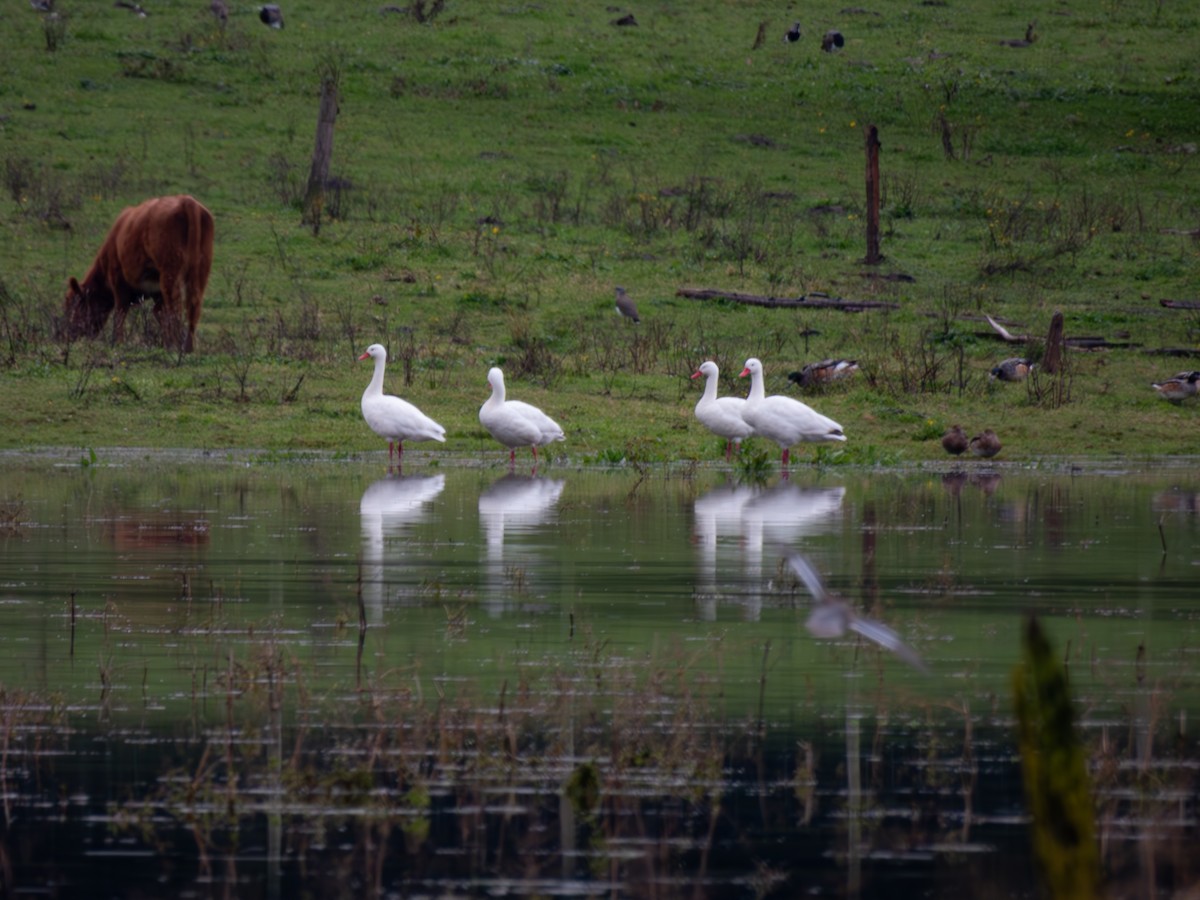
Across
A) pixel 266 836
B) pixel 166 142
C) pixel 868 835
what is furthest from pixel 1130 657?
pixel 166 142

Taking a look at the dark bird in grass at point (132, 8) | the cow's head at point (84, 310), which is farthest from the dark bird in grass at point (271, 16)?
the cow's head at point (84, 310)

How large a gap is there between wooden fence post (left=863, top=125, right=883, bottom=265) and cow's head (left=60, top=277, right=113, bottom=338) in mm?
11878

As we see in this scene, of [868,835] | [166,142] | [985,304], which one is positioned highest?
[166,142]

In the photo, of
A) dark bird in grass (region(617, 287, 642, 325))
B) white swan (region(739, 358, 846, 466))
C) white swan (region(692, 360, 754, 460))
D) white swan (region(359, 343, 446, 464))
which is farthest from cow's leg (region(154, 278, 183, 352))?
white swan (region(739, 358, 846, 466))

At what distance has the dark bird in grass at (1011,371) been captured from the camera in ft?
75.4

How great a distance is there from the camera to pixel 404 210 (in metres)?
31.9

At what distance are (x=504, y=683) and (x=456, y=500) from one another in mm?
8394

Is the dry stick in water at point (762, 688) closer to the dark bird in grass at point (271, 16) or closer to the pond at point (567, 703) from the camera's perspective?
the pond at point (567, 703)

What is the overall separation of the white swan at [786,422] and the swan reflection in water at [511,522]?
2.61 m

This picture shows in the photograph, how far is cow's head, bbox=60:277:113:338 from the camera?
24.2 m

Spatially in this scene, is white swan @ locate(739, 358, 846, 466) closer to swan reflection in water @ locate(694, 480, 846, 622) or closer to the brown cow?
swan reflection in water @ locate(694, 480, 846, 622)

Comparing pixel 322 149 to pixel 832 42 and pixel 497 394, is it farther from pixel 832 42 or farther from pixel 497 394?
pixel 832 42

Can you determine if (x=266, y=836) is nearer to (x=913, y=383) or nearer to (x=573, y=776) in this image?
(x=573, y=776)

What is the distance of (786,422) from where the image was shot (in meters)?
19.2
